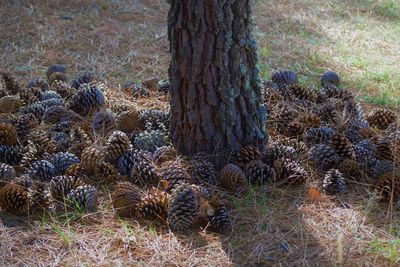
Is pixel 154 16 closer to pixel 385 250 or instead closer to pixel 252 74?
pixel 252 74

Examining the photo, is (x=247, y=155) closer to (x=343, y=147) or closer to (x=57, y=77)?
(x=343, y=147)

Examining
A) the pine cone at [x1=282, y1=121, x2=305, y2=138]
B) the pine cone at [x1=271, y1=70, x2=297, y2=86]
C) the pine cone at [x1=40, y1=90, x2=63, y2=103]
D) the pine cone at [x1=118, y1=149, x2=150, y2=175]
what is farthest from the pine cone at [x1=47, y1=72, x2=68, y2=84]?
the pine cone at [x1=282, y1=121, x2=305, y2=138]

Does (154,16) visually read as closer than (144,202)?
No

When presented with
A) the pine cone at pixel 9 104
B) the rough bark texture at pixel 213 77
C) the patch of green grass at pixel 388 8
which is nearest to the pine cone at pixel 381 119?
the rough bark texture at pixel 213 77

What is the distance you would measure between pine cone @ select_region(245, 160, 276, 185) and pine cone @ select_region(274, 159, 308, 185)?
0.14 ft

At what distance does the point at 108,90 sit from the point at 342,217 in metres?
1.83

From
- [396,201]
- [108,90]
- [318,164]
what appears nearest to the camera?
→ [396,201]

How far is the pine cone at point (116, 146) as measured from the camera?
108 inches

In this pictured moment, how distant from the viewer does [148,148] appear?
2.87 m

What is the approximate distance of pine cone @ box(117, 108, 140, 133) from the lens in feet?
10.0

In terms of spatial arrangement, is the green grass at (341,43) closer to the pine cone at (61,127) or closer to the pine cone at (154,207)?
the pine cone at (61,127)

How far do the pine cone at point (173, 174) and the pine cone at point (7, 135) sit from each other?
2.72 ft

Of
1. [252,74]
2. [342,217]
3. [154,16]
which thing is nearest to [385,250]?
[342,217]

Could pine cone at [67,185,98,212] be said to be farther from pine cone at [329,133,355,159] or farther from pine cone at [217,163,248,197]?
pine cone at [329,133,355,159]
